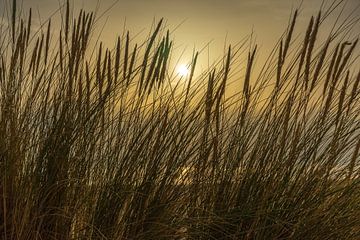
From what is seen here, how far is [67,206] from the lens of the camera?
2.70 metres

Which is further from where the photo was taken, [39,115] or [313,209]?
[39,115]

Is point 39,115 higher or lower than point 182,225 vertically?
higher

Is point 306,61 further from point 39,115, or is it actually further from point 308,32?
point 39,115

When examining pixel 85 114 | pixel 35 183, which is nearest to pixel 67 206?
pixel 35 183

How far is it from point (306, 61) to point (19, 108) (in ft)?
4.24

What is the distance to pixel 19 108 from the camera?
9.98 feet

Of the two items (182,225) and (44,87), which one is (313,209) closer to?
(182,225)

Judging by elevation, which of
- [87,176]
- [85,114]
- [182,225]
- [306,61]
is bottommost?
[182,225]

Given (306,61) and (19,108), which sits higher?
(306,61)

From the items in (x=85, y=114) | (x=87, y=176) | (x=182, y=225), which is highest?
(x=85, y=114)

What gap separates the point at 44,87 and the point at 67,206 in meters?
0.63

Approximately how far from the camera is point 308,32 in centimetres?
273

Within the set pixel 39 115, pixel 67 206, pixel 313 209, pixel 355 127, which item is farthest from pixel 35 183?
pixel 355 127

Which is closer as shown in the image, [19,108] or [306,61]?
[306,61]
